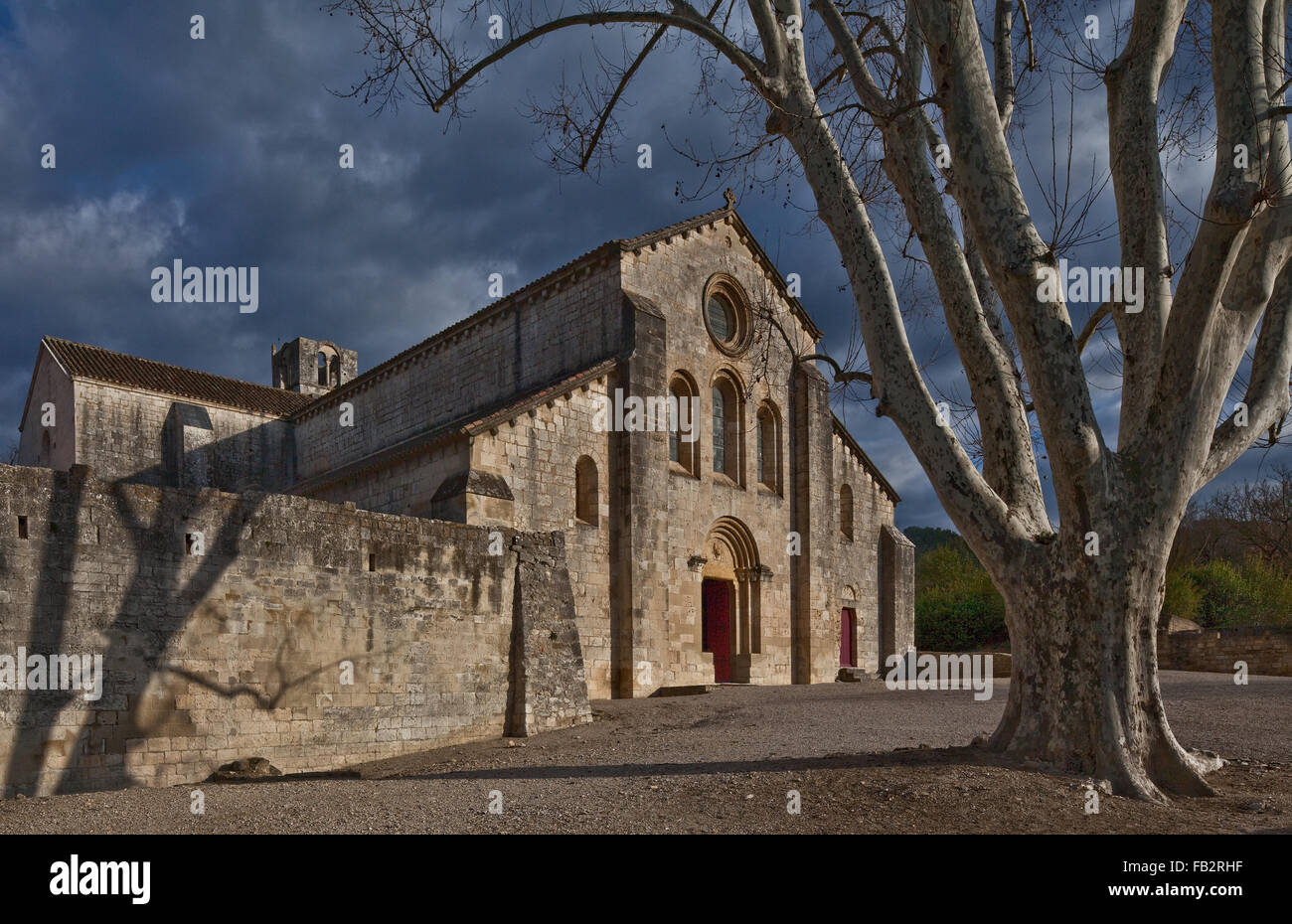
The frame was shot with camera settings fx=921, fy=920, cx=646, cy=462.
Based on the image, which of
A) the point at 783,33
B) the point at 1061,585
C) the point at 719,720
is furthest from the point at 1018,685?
the point at 719,720

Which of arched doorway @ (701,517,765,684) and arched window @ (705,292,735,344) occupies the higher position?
arched window @ (705,292,735,344)

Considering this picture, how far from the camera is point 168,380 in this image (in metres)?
28.8

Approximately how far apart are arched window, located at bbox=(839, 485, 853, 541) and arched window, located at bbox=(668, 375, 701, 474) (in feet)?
21.0

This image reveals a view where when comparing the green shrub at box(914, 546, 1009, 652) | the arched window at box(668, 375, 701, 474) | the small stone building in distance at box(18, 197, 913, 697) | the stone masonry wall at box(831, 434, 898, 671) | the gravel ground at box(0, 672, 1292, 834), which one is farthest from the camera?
the green shrub at box(914, 546, 1009, 652)

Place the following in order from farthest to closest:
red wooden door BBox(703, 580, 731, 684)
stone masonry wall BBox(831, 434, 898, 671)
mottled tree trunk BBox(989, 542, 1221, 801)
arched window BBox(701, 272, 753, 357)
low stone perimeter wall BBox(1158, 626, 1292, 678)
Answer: stone masonry wall BBox(831, 434, 898, 671), arched window BBox(701, 272, 753, 357), red wooden door BBox(703, 580, 731, 684), low stone perimeter wall BBox(1158, 626, 1292, 678), mottled tree trunk BBox(989, 542, 1221, 801)

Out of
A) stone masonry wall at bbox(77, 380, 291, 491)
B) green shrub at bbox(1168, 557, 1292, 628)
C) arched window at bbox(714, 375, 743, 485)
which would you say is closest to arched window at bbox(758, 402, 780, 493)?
arched window at bbox(714, 375, 743, 485)

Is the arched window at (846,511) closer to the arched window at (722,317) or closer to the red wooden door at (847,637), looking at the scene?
the red wooden door at (847,637)

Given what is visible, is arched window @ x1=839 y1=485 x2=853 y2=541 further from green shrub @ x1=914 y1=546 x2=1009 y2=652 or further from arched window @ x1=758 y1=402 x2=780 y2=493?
green shrub @ x1=914 y1=546 x2=1009 y2=652

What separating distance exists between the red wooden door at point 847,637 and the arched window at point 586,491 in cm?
957

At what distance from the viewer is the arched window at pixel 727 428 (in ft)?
75.8

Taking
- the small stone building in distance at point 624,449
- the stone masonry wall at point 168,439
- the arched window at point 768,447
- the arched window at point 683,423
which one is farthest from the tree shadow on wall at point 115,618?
the stone masonry wall at point 168,439

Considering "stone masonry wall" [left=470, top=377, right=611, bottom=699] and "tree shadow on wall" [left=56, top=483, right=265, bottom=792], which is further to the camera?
"stone masonry wall" [left=470, top=377, right=611, bottom=699]

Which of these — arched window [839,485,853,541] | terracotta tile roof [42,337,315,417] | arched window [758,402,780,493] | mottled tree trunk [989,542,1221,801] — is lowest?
mottled tree trunk [989,542,1221,801]

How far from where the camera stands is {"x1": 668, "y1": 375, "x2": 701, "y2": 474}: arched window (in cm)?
2195
